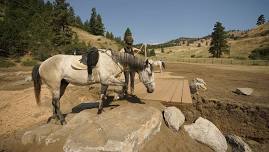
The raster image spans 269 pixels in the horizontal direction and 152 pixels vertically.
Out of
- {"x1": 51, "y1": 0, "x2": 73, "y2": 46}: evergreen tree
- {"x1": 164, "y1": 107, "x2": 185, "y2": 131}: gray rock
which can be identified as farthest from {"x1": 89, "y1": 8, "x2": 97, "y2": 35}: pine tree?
{"x1": 164, "y1": 107, "x2": 185, "y2": 131}: gray rock

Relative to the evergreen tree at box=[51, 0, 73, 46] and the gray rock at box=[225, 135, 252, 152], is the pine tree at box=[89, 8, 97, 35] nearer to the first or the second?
the evergreen tree at box=[51, 0, 73, 46]

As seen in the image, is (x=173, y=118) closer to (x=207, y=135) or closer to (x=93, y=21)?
(x=207, y=135)

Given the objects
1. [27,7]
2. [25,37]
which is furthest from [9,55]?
[27,7]

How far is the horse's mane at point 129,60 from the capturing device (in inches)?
221

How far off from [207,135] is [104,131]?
324cm

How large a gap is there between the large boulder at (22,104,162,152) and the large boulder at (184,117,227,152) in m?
1.20

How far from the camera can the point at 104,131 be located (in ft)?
14.7

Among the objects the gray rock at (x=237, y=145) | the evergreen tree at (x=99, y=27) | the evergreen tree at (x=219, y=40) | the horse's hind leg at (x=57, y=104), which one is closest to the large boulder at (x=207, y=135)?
the gray rock at (x=237, y=145)

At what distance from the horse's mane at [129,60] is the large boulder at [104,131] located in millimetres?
1191

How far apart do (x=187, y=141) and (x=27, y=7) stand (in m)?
50.3

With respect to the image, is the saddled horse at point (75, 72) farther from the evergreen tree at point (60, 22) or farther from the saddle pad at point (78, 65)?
the evergreen tree at point (60, 22)

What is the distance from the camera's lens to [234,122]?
7816 millimetres

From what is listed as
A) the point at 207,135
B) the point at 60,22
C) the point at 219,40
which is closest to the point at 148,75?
the point at 207,135

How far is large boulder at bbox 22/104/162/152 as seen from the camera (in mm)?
4164
